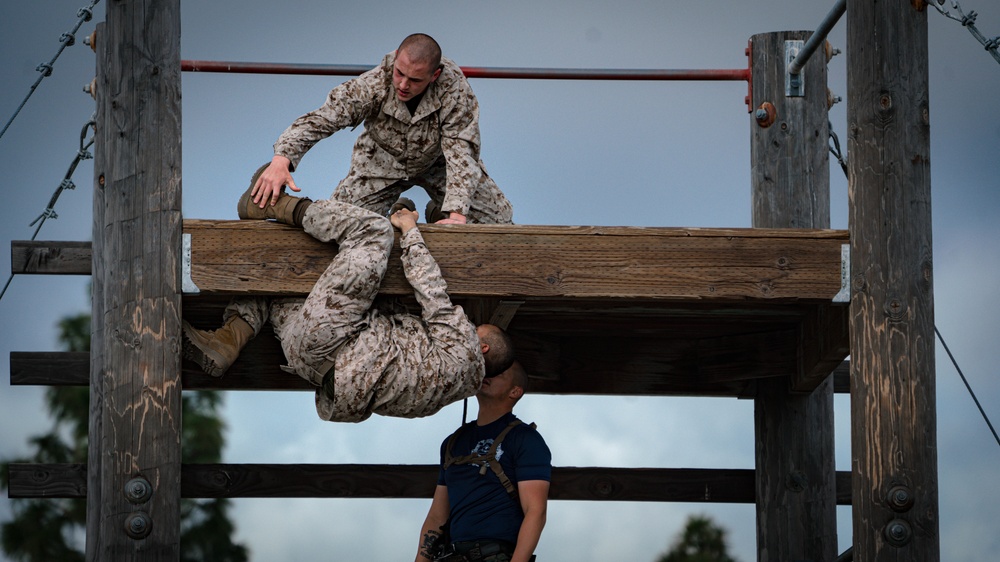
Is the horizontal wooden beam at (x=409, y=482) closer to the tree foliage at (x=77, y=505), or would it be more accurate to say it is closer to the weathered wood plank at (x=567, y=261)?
the weathered wood plank at (x=567, y=261)

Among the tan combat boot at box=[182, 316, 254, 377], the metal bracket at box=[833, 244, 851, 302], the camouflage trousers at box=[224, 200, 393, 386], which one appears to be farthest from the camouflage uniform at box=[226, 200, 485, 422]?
the metal bracket at box=[833, 244, 851, 302]

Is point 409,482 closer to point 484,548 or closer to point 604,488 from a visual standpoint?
point 604,488

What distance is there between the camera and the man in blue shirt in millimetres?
6172

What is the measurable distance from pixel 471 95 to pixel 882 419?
7.38 feet

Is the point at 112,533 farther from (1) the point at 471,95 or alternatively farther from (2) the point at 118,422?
(1) the point at 471,95

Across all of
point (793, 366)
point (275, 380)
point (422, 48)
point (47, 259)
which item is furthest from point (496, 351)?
point (47, 259)

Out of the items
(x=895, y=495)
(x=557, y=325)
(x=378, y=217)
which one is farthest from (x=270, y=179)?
(x=895, y=495)

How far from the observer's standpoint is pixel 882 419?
616 cm

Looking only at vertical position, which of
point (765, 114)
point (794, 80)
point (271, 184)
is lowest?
point (271, 184)

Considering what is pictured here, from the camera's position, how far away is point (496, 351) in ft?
20.6

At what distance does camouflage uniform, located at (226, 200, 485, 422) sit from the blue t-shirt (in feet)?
1.38

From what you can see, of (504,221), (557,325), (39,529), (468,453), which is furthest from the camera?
(39,529)

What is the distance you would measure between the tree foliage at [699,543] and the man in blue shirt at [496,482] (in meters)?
13.4

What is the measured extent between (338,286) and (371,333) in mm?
226
